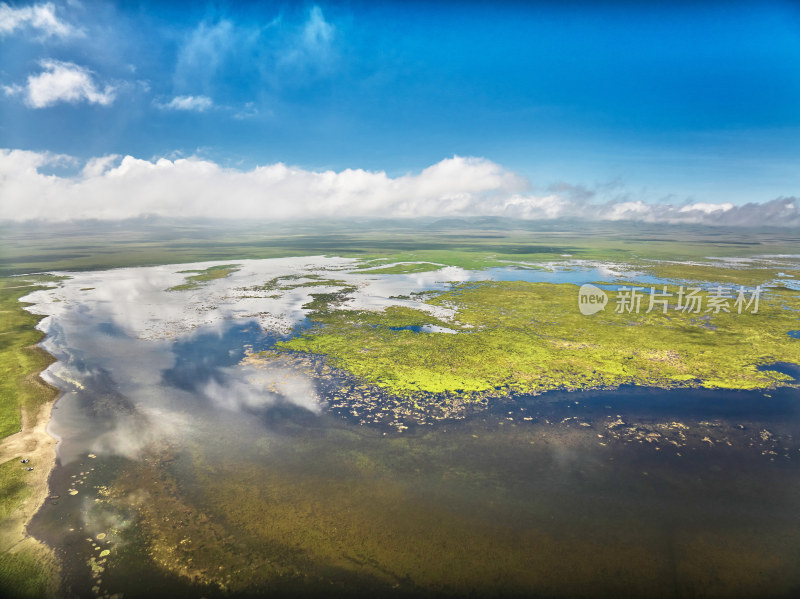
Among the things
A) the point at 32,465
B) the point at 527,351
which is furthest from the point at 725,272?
the point at 32,465

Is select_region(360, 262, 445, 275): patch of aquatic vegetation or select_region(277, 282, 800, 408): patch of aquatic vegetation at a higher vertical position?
select_region(360, 262, 445, 275): patch of aquatic vegetation

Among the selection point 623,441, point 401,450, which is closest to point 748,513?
point 623,441

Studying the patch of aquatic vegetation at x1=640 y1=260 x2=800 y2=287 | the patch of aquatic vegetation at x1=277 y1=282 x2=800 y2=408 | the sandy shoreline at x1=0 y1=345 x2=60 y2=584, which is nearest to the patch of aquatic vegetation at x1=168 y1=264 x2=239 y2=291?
the patch of aquatic vegetation at x1=277 y1=282 x2=800 y2=408

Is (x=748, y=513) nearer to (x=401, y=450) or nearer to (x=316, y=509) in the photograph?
(x=401, y=450)

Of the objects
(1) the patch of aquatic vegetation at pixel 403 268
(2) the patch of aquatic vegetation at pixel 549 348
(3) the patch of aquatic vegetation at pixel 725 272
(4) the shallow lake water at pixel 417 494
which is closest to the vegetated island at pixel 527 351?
(2) the patch of aquatic vegetation at pixel 549 348

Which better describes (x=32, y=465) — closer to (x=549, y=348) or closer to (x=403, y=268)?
(x=549, y=348)

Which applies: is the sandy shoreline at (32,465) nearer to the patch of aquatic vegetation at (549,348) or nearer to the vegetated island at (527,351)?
the vegetated island at (527,351)

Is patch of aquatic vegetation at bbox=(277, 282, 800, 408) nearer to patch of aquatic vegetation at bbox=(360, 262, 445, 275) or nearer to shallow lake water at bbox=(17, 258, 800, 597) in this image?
shallow lake water at bbox=(17, 258, 800, 597)

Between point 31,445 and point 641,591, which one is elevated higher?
point 31,445
